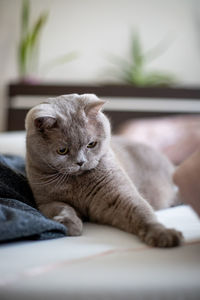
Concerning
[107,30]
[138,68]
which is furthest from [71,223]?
[107,30]

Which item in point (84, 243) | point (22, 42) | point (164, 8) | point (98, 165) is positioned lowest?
point (84, 243)

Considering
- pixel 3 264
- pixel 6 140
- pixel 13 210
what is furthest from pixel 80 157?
pixel 6 140

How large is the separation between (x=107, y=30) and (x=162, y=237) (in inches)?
122

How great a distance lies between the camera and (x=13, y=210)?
971 mm

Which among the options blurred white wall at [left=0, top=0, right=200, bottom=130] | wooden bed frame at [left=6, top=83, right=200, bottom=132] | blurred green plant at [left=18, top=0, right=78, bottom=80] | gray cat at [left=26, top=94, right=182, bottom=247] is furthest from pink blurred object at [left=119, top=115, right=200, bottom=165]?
blurred green plant at [left=18, top=0, right=78, bottom=80]

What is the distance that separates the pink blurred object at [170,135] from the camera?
2.19m

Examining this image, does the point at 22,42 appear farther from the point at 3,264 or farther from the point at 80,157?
the point at 3,264

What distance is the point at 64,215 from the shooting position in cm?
108

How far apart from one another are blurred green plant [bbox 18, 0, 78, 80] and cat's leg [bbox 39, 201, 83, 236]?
8.24 feet

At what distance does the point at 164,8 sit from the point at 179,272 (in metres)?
3.28

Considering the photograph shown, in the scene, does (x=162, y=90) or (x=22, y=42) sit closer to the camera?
(x=162, y=90)

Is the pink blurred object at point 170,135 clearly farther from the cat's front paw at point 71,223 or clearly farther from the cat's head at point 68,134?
the cat's front paw at point 71,223

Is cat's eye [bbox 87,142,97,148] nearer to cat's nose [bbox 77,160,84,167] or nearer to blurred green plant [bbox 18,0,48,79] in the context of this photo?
cat's nose [bbox 77,160,84,167]

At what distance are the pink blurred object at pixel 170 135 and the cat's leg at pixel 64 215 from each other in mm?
1097
